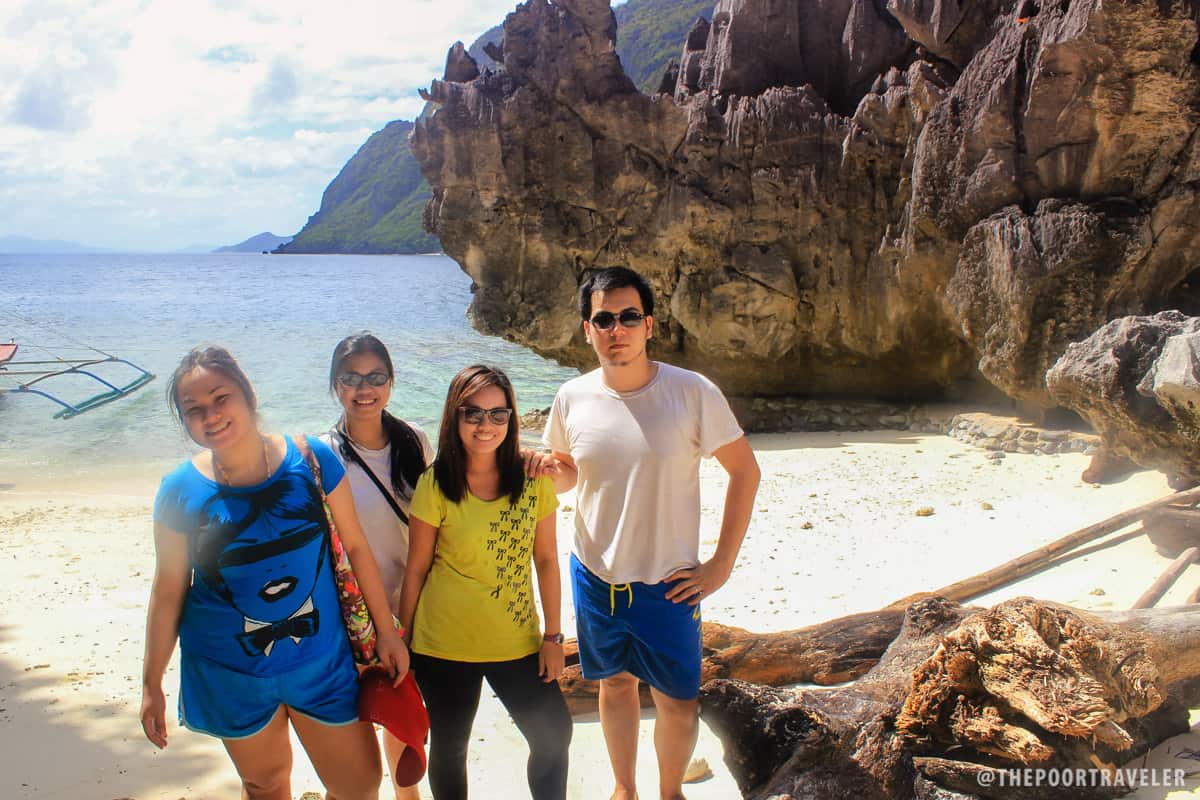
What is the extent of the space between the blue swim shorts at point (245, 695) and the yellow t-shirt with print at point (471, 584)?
0.38 m

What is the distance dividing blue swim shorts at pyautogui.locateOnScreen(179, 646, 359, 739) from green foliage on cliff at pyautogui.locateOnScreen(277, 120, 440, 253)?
4512 inches

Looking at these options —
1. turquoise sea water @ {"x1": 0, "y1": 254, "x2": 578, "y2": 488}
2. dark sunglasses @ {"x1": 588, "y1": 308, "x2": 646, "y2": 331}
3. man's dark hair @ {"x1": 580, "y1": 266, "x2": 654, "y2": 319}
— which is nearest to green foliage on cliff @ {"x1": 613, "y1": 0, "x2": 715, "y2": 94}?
turquoise sea water @ {"x1": 0, "y1": 254, "x2": 578, "y2": 488}

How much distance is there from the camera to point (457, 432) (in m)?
2.66

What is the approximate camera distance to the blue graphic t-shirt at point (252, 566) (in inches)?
88.7

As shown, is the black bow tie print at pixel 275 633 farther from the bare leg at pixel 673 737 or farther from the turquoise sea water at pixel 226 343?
the bare leg at pixel 673 737

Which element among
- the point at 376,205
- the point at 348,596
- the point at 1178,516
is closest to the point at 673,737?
the point at 348,596

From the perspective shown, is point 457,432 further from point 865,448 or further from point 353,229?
point 353,229

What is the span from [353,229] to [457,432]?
13087cm

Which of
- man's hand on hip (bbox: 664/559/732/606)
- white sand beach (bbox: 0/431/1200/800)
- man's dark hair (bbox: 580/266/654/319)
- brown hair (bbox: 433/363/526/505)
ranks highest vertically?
man's dark hair (bbox: 580/266/654/319)

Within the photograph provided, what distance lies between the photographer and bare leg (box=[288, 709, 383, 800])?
241cm

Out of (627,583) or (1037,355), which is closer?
(627,583)

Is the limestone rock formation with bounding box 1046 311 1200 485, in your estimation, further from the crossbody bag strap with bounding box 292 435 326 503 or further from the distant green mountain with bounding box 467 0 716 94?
the distant green mountain with bounding box 467 0 716 94

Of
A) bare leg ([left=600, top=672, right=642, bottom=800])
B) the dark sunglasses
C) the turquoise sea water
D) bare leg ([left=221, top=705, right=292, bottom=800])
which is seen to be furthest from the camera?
the turquoise sea water

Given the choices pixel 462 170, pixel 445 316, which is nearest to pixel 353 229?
pixel 445 316
